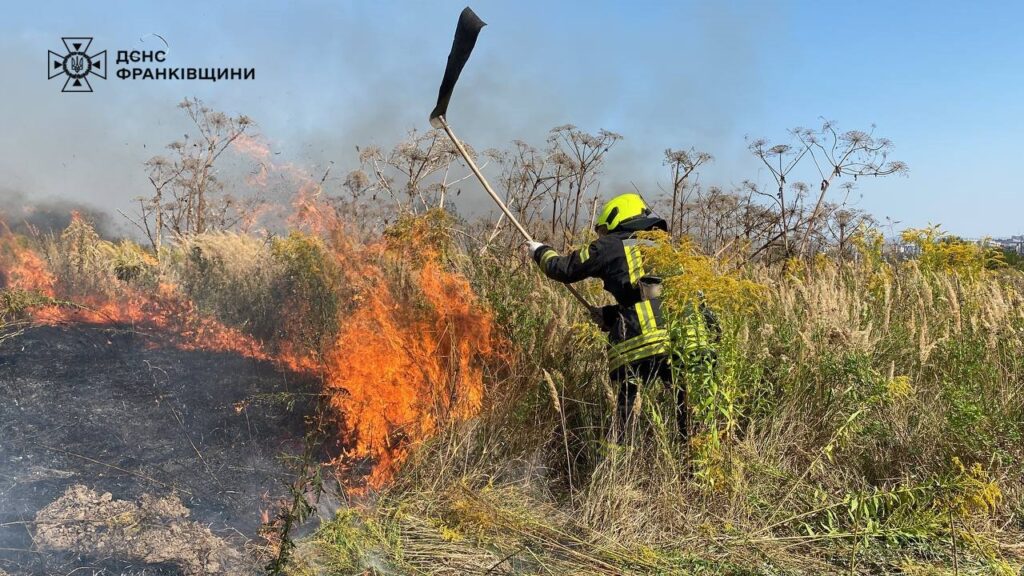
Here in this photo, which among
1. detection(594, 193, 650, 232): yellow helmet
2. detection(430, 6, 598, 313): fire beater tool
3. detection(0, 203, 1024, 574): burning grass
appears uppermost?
detection(430, 6, 598, 313): fire beater tool

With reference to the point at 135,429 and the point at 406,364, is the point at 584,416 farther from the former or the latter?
the point at 135,429

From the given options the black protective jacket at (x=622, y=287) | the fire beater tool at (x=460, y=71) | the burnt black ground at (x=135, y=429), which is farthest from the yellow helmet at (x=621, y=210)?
the burnt black ground at (x=135, y=429)

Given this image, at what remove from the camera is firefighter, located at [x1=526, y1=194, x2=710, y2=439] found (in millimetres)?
4035

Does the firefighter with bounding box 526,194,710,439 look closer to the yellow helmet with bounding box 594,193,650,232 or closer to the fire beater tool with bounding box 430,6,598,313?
the yellow helmet with bounding box 594,193,650,232

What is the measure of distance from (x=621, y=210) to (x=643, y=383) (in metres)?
1.19

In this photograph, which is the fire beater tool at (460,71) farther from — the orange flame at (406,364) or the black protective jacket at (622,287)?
the orange flame at (406,364)

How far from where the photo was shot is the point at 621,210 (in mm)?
4406

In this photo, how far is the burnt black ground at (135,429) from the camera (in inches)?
129

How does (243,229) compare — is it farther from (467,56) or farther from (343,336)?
(467,56)

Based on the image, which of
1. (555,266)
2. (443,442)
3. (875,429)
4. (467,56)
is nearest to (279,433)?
(443,442)

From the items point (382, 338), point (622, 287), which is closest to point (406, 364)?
point (382, 338)

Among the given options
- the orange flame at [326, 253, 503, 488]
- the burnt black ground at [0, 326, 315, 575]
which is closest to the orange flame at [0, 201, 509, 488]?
the orange flame at [326, 253, 503, 488]

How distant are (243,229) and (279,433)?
9.21 feet

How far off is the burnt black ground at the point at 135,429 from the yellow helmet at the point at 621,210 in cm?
235
